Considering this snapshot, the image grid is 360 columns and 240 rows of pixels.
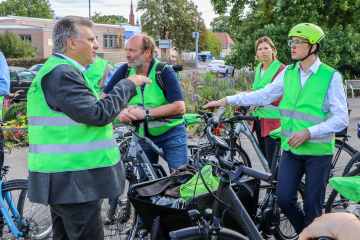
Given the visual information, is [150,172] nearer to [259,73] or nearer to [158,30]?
[259,73]

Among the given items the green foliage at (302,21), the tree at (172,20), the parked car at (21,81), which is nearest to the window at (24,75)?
the parked car at (21,81)

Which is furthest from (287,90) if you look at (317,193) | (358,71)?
(358,71)

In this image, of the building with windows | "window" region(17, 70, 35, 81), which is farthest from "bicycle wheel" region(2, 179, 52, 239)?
the building with windows

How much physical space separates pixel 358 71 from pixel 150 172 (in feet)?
57.8

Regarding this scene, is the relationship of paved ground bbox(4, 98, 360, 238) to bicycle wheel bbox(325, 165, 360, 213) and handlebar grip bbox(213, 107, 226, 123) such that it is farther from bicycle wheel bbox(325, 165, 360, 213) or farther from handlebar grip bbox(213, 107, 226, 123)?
handlebar grip bbox(213, 107, 226, 123)

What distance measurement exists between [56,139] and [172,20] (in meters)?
57.0

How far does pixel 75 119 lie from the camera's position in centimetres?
226

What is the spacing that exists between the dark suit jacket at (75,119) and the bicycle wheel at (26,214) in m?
1.47

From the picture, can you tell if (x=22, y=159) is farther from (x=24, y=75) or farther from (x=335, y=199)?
(x=24, y=75)

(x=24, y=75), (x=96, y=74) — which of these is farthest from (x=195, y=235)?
(x=24, y=75)

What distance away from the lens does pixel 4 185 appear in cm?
367

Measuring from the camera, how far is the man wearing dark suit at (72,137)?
2.26 meters

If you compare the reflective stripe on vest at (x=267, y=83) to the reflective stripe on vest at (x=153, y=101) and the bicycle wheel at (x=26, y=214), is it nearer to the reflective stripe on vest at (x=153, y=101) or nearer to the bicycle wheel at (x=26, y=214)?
the reflective stripe on vest at (x=153, y=101)

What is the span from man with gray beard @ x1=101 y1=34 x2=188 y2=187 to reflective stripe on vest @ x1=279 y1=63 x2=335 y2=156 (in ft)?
3.53
